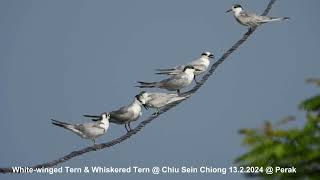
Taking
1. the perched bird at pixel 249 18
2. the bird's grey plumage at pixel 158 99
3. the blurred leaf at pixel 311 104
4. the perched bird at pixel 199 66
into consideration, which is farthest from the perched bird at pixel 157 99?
the blurred leaf at pixel 311 104

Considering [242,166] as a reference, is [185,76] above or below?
above

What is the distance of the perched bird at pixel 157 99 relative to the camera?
14039 millimetres

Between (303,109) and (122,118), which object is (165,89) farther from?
(303,109)

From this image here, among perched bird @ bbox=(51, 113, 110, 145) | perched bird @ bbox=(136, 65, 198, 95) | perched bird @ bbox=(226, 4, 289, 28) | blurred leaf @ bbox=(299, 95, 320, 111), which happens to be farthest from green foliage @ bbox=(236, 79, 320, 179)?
perched bird @ bbox=(226, 4, 289, 28)

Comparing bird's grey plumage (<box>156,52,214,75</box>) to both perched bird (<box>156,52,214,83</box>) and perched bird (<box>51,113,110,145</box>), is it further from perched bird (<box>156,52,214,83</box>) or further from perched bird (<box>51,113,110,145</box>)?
perched bird (<box>51,113,110,145</box>)

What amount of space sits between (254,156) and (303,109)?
0.40m

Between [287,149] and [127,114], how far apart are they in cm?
966

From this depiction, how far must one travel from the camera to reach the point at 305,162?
4160mm

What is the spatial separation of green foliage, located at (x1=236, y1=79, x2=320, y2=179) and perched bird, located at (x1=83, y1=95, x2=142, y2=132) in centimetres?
942

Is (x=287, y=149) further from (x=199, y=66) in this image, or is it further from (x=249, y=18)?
(x=249, y=18)

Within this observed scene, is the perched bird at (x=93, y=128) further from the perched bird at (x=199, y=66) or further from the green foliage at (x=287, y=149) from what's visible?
the green foliage at (x=287, y=149)

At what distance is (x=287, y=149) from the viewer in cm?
414

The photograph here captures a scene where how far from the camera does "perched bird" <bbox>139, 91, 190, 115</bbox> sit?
1404 cm

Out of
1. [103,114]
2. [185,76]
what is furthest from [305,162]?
[185,76]
